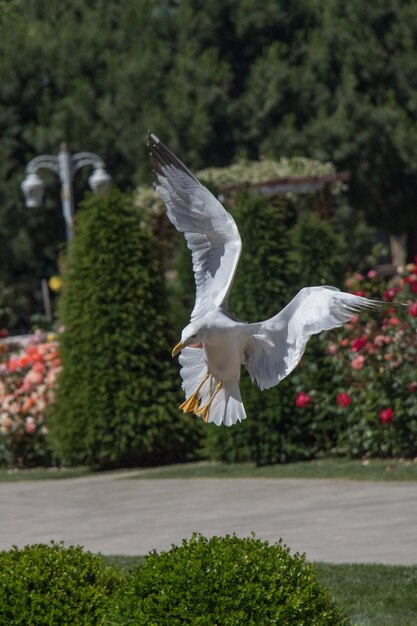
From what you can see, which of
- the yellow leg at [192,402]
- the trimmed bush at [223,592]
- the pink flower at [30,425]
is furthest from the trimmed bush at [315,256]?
the trimmed bush at [223,592]

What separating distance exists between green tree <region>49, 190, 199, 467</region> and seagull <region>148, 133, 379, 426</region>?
756cm

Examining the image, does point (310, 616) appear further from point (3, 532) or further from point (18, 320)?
point (18, 320)

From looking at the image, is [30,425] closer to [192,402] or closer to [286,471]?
[286,471]

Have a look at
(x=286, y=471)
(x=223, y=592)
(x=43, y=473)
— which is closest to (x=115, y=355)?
(x=43, y=473)

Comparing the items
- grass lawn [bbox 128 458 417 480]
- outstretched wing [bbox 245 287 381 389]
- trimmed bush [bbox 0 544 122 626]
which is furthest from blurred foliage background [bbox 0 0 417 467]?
outstretched wing [bbox 245 287 381 389]

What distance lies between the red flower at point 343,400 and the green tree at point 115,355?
189 centimetres

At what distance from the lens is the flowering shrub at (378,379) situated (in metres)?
11.4

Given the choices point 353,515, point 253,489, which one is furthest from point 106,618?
point 253,489

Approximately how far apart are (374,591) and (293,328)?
2.37 m

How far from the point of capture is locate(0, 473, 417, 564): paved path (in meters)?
7.98

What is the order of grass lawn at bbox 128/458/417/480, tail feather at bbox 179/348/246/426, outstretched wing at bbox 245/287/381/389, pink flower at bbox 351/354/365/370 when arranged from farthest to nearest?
pink flower at bbox 351/354/365/370, grass lawn at bbox 128/458/417/480, tail feather at bbox 179/348/246/426, outstretched wing at bbox 245/287/381/389

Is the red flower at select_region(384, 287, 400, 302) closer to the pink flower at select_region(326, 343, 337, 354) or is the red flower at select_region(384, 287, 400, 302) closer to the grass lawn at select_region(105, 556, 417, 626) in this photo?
the pink flower at select_region(326, 343, 337, 354)

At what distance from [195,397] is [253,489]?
5.95 meters

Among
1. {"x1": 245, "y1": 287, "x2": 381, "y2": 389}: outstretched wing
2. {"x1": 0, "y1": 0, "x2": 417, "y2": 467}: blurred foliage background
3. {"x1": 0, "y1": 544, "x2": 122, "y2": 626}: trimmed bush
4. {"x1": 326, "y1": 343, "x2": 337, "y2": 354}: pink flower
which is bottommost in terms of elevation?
{"x1": 0, "y1": 544, "x2": 122, "y2": 626}: trimmed bush
